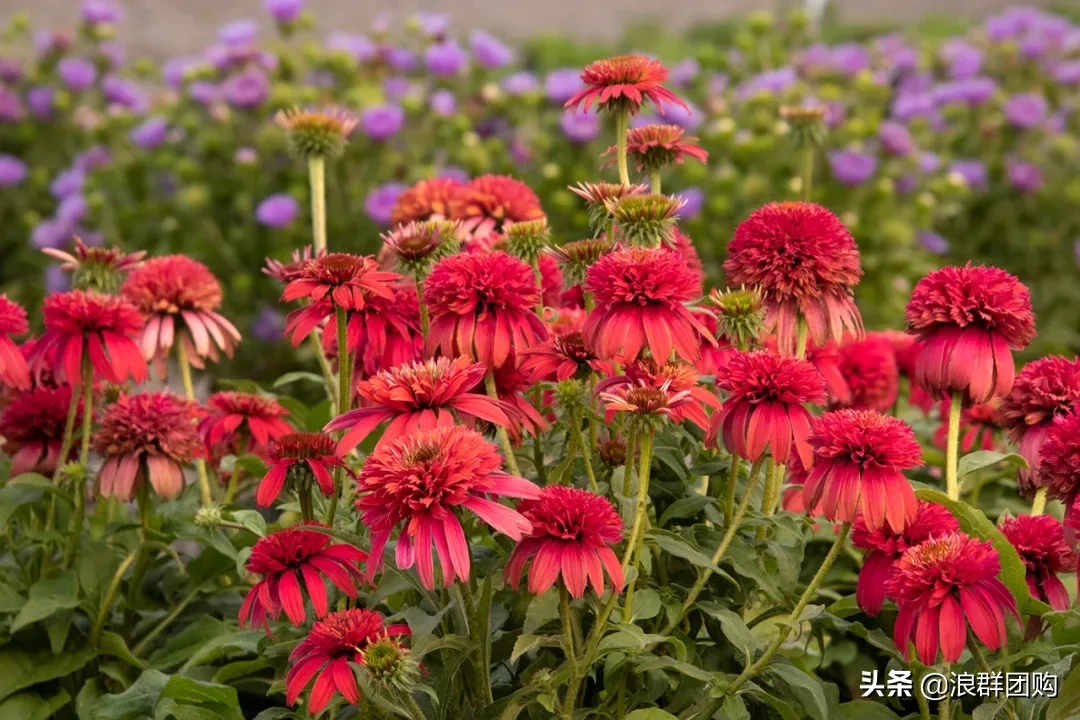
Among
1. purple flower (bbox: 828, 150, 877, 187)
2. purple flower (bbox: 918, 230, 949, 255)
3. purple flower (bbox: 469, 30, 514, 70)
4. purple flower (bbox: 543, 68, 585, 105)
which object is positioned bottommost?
purple flower (bbox: 918, 230, 949, 255)

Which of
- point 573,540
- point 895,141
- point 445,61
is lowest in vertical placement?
point 573,540

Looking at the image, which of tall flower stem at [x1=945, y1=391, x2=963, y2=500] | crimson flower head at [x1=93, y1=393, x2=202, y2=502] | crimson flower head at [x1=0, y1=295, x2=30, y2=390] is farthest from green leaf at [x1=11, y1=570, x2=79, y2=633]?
tall flower stem at [x1=945, y1=391, x2=963, y2=500]

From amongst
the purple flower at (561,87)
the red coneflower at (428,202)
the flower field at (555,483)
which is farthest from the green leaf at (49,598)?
the purple flower at (561,87)

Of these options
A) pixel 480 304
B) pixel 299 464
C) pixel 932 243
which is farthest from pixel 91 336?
pixel 932 243

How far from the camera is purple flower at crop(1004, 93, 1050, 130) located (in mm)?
4715

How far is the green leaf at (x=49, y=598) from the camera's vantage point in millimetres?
1901

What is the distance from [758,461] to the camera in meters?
1.51

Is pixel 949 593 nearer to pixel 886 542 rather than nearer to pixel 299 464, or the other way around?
pixel 886 542

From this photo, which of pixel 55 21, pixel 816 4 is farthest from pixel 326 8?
pixel 816 4

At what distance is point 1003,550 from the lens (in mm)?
1608

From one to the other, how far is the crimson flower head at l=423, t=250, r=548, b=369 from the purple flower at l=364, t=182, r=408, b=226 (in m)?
2.29

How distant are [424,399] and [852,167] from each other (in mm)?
3108

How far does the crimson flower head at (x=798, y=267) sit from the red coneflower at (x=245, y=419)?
2.77 ft

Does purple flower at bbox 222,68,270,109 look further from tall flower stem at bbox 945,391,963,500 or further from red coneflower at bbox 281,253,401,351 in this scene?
tall flower stem at bbox 945,391,963,500
